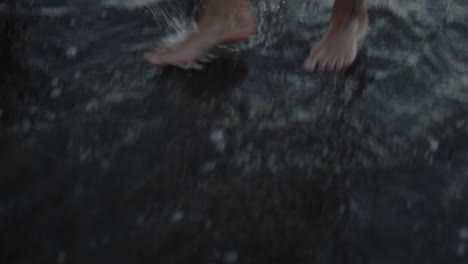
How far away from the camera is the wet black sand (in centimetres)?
194

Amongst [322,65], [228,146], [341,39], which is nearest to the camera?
[228,146]

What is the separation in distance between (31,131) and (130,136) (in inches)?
16.5

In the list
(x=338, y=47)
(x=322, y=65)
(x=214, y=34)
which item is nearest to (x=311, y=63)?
(x=322, y=65)

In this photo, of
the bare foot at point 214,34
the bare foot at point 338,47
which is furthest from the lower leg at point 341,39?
the bare foot at point 214,34

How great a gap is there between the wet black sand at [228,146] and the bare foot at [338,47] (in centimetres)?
7

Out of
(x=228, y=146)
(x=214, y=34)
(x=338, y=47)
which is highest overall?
(x=214, y=34)

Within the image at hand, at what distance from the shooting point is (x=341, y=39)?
3.00 metres

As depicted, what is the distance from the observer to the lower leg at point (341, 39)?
9.53 feet

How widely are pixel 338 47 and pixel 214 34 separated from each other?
2.17ft

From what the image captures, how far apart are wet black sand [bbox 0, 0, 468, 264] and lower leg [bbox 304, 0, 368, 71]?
0.07m

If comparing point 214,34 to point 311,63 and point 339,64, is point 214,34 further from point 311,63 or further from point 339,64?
point 339,64

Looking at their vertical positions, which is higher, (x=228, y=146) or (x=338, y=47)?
(x=338, y=47)

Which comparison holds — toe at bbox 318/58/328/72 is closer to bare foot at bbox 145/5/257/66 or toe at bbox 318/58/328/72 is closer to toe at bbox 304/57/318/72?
toe at bbox 304/57/318/72

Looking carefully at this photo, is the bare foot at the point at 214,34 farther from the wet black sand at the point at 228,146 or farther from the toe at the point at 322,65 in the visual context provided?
the toe at the point at 322,65
